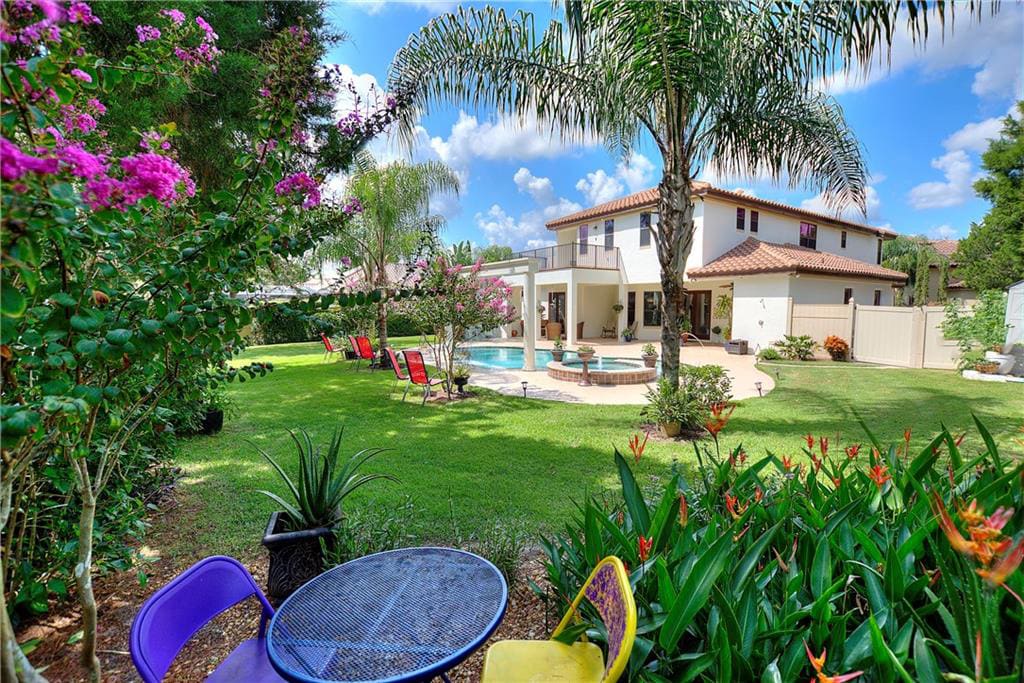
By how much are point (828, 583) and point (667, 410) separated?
226 inches

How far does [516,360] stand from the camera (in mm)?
18406

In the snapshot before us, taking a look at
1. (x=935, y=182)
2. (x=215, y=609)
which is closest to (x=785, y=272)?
(x=935, y=182)

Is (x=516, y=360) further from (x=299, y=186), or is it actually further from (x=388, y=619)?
(x=388, y=619)

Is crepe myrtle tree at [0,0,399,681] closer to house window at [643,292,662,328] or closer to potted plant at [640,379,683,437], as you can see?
potted plant at [640,379,683,437]

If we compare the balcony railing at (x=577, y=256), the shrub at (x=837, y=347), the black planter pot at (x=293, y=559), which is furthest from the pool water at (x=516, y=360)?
the black planter pot at (x=293, y=559)

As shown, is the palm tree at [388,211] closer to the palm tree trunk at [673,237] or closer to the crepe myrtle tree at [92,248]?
the palm tree trunk at [673,237]

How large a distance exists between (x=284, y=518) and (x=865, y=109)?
451 inches

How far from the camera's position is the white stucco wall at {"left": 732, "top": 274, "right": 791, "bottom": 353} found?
17672mm

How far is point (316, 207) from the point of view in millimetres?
3174

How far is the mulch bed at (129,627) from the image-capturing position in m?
2.53

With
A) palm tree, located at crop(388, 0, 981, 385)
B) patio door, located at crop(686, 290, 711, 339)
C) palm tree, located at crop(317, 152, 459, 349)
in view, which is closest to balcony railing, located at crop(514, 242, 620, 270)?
patio door, located at crop(686, 290, 711, 339)

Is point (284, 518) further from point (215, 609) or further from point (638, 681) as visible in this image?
point (638, 681)

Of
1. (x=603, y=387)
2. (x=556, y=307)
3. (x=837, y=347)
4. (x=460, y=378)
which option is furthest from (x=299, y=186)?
(x=556, y=307)

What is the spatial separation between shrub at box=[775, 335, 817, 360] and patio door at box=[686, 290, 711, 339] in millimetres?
6524
